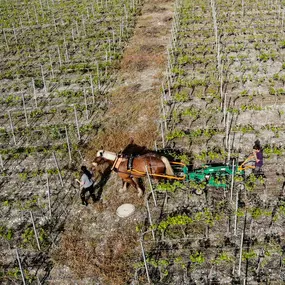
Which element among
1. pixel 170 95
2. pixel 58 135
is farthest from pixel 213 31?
pixel 58 135

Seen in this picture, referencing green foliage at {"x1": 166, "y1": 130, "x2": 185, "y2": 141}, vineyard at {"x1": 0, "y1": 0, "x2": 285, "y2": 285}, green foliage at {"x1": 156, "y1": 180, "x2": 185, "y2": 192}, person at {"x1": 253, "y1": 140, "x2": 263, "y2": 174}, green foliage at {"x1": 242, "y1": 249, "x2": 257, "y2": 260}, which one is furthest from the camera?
green foliage at {"x1": 166, "y1": 130, "x2": 185, "y2": 141}

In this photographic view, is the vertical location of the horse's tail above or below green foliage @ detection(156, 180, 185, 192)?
above

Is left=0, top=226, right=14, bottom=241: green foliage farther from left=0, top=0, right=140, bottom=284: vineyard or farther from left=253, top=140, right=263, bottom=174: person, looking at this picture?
left=253, top=140, right=263, bottom=174: person

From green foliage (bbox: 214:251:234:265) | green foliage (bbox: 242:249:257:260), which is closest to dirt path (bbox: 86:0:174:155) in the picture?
green foliage (bbox: 214:251:234:265)

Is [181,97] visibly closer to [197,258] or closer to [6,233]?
[197,258]

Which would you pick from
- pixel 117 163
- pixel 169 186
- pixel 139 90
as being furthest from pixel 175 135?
pixel 139 90

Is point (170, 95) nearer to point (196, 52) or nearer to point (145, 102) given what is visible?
point (145, 102)
